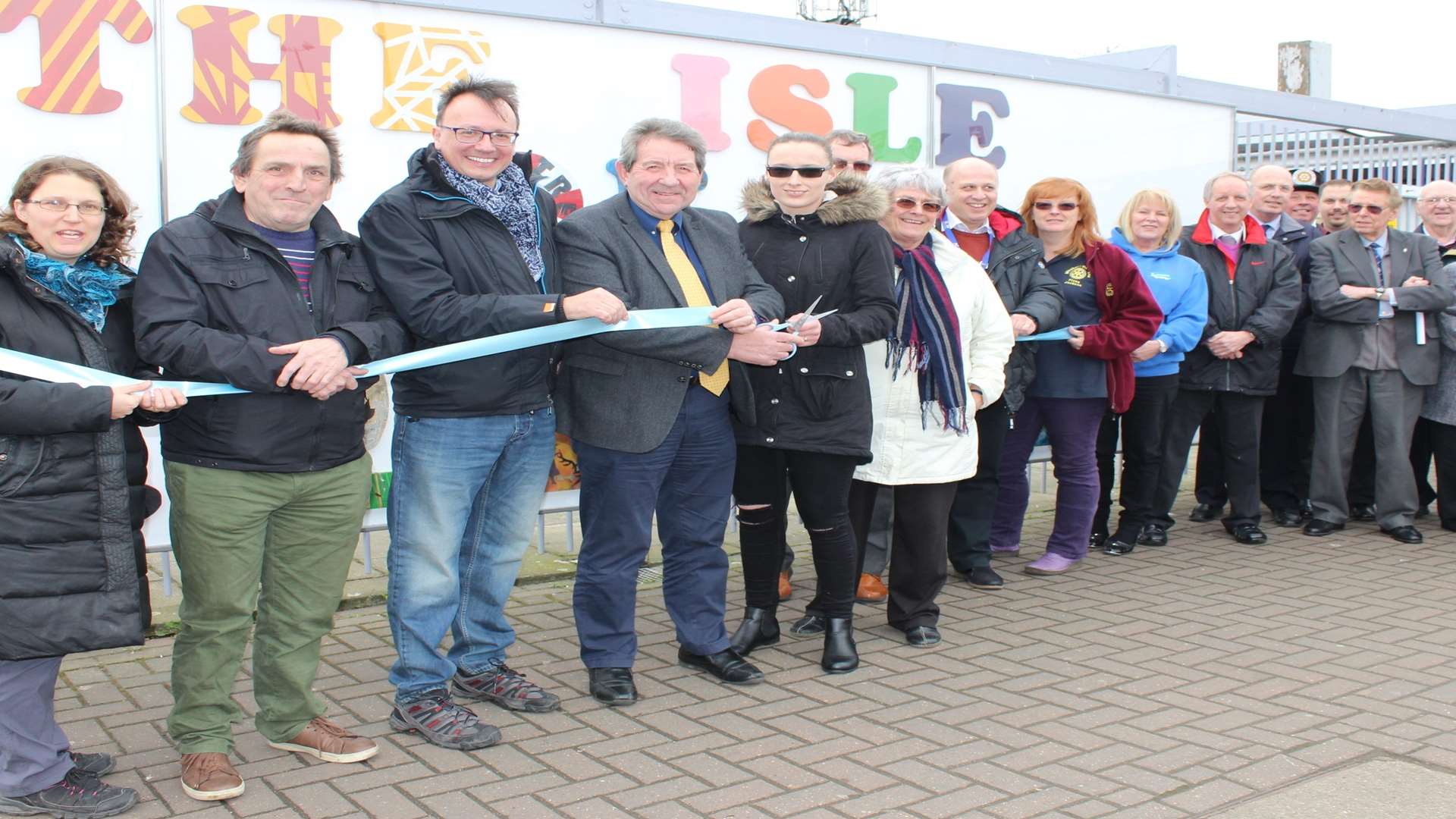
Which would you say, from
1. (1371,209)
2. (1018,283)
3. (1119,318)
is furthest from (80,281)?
(1371,209)

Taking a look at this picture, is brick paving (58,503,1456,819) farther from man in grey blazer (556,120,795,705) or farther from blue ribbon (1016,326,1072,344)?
blue ribbon (1016,326,1072,344)

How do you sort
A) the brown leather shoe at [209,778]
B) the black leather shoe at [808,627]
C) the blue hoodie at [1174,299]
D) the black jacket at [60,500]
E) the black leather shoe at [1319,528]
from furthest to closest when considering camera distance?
the black leather shoe at [1319,528] → the blue hoodie at [1174,299] → the black leather shoe at [808,627] → the brown leather shoe at [209,778] → the black jacket at [60,500]

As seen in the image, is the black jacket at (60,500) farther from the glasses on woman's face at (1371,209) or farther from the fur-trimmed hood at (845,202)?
the glasses on woman's face at (1371,209)

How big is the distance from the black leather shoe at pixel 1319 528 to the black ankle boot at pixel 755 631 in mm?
3767

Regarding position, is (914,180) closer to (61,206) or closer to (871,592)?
(871,592)

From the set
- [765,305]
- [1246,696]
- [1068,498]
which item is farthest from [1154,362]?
[765,305]

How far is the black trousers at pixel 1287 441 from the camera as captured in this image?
764 centimetres

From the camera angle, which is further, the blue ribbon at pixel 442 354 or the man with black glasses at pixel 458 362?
the man with black glasses at pixel 458 362

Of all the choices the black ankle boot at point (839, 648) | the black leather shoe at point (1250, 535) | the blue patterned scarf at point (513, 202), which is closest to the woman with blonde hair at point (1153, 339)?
the black leather shoe at point (1250, 535)

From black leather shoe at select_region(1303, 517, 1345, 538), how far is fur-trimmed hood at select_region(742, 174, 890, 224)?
3918 millimetres

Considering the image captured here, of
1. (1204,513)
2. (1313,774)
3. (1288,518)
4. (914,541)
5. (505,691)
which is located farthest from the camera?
(1204,513)

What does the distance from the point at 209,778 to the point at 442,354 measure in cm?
136

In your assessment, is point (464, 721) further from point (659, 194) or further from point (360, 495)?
point (659, 194)

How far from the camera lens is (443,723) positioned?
3990mm
